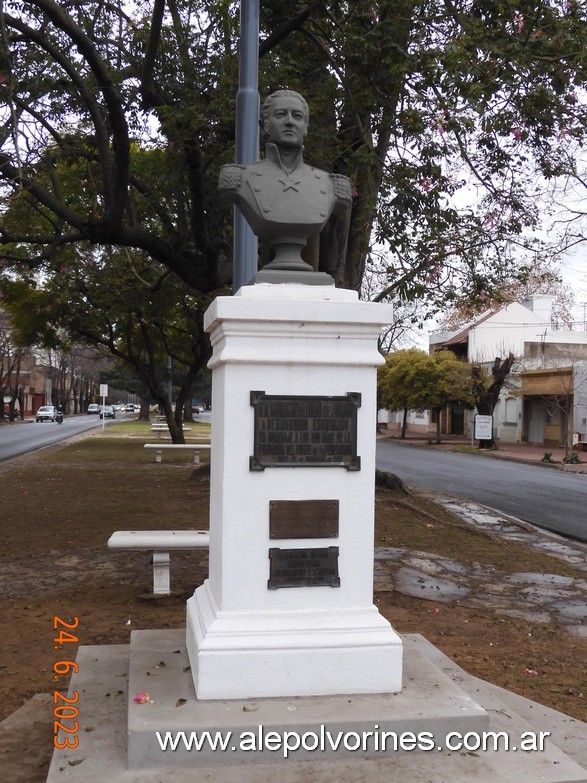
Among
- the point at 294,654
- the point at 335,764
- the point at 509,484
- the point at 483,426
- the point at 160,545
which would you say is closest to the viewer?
the point at 335,764

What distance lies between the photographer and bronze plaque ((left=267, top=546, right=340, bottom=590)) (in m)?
3.96

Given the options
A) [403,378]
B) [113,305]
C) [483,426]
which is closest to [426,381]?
[403,378]

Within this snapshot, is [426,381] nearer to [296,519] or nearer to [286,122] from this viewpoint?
[286,122]

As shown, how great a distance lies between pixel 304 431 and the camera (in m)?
4.00

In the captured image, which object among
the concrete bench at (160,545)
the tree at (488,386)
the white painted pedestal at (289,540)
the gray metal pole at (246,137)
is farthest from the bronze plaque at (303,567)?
the tree at (488,386)

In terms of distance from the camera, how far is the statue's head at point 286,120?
4.24 meters

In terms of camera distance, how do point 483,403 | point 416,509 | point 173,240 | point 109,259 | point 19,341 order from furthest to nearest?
point 483,403
point 19,341
point 109,259
point 173,240
point 416,509

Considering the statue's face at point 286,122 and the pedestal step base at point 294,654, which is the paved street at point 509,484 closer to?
the pedestal step base at point 294,654

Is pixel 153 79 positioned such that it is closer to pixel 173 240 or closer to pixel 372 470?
pixel 173 240

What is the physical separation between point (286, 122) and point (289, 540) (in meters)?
2.24

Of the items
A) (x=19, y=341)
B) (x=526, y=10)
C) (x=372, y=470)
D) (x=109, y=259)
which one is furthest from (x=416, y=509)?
(x=19, y=341)

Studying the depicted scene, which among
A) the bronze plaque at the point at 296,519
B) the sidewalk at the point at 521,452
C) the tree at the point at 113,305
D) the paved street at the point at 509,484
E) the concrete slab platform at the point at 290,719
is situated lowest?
the sidewalk at the point at 521,452

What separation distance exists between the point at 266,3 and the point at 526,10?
3542 millimetres

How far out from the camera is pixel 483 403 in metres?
34.8
